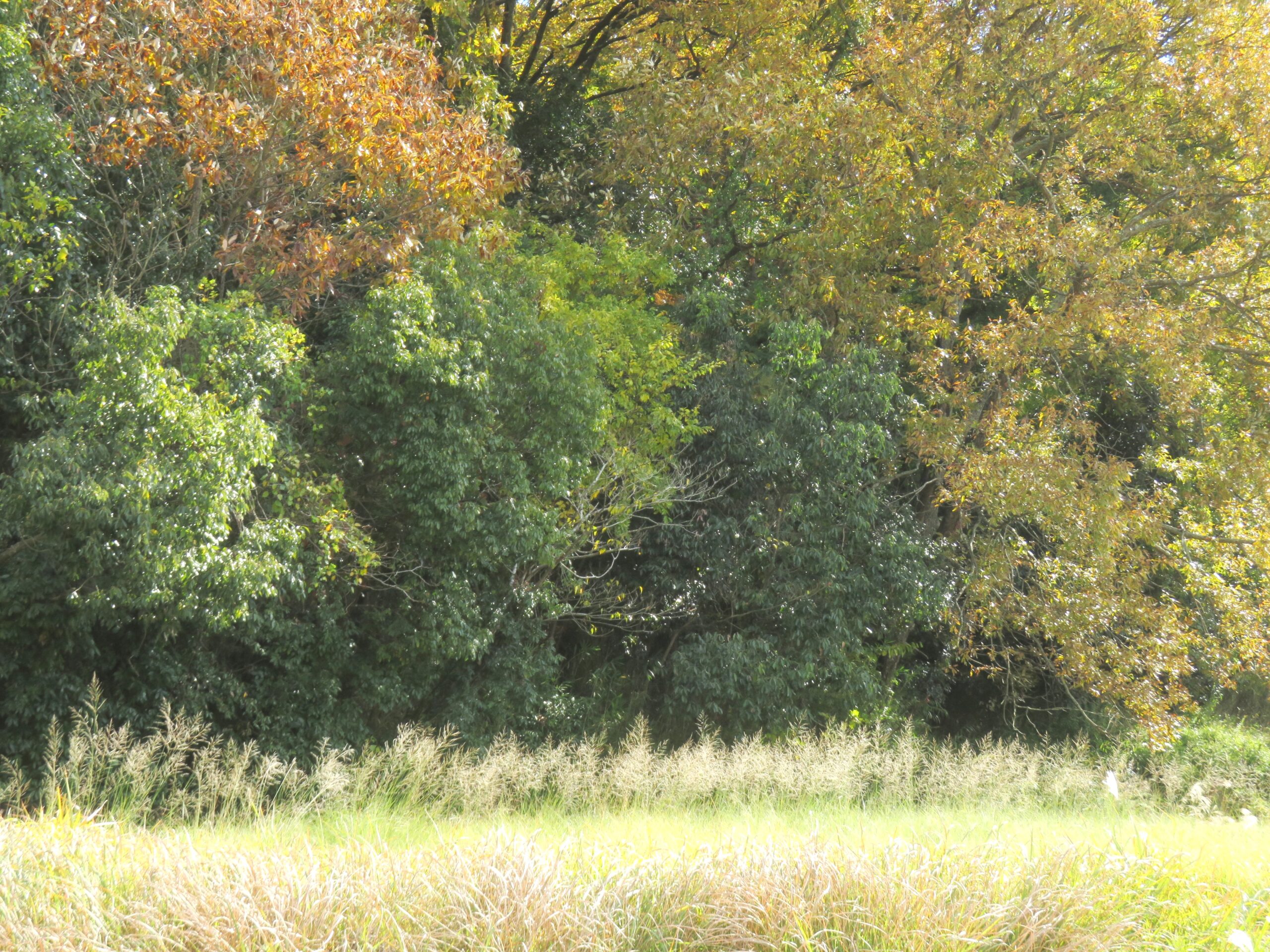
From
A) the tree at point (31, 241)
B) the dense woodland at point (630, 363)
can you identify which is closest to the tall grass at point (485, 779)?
the dense woodland at point (630, 363)

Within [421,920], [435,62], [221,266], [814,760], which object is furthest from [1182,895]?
[435,62]

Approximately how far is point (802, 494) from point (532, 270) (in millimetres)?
4312

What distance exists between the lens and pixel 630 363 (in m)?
12.5

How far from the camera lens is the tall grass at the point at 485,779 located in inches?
279

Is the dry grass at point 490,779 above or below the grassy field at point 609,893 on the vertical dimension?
below

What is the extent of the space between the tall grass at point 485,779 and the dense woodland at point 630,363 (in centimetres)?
92

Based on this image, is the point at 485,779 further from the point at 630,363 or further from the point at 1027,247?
the point at 1027,247

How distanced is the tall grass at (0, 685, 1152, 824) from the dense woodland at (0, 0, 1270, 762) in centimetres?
92

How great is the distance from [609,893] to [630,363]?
→ 868 cm

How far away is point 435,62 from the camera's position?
33.9 ft

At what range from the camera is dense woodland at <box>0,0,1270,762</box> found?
852cm

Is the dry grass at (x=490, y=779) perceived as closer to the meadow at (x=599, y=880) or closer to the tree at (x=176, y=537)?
the meadow at (x=599, y=880)

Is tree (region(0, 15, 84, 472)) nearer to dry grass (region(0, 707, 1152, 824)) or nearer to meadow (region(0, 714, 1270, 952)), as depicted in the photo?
dry grass (region(0, 707, 1152, 824))

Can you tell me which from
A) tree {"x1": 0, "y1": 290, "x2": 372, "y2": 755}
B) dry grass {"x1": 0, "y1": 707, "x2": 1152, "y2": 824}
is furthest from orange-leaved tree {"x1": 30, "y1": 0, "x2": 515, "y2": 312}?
dry grass {"x1": 0, "y1": 707, "x2": 1152, "y2": 824}
